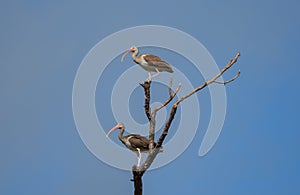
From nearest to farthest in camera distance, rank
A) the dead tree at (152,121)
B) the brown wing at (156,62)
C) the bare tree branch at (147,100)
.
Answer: the dead tree at (152,121), the bare tree branch at (147,100), the brown wing at (156,62)

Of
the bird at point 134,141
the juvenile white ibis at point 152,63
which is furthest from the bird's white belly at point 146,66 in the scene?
the bird at point 134,141

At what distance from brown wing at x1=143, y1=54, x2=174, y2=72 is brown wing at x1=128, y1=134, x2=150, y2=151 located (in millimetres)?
500

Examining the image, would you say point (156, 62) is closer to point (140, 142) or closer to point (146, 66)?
point (146, 66)

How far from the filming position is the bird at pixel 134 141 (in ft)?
10.2

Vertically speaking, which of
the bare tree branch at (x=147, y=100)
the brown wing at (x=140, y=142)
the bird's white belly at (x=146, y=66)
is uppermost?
the bird's white belly at (x=146, y=66)

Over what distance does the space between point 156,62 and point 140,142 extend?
0.56 m

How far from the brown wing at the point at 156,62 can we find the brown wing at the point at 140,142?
500 mm

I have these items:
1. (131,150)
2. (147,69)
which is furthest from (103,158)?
(147,69)

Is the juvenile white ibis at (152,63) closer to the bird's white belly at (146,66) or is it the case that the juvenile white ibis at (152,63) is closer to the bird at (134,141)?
the bird's white belly at (146,66)

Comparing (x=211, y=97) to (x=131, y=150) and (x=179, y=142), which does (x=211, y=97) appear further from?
(x=131, y=150)

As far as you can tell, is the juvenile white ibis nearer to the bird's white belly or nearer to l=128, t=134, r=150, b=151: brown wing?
the bird's white belly

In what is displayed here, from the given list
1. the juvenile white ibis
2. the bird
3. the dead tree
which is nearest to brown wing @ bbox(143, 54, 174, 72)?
the juvenile white ibis

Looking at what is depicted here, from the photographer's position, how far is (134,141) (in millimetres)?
3133

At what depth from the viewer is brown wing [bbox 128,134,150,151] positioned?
309 cm
